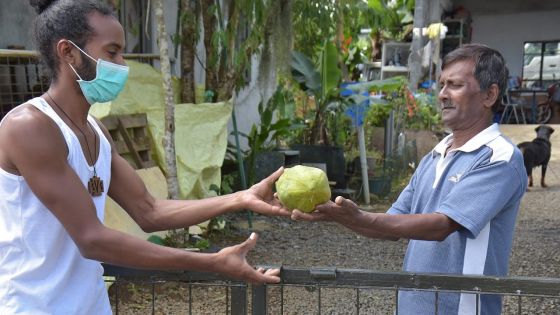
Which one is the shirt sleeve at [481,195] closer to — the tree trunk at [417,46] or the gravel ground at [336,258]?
the gravel ground at [336,258]

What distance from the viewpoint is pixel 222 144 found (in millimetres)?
6836

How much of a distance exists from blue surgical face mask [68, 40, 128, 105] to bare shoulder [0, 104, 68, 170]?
0.21m

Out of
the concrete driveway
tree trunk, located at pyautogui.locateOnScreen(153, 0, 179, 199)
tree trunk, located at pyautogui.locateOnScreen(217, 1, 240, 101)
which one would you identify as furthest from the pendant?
the concrete driveway

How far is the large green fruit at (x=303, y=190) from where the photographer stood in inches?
82.7

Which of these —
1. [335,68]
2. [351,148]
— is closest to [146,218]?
[335,68]

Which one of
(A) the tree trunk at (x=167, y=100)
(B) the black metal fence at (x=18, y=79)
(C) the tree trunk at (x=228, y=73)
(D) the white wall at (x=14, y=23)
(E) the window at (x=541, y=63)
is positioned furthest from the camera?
(E) the window at (x=541, y=63)

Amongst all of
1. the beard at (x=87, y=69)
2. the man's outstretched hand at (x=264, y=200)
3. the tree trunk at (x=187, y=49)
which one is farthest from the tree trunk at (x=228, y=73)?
the beard at (x=87, y=69)

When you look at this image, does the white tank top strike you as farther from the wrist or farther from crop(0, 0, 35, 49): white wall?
crop(0, 0, 35, 49): white wall

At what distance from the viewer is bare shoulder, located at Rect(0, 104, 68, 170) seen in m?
1.59

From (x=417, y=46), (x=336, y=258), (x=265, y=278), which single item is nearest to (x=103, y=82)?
(x=265, y=278)

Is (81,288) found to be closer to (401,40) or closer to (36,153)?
(36,153)

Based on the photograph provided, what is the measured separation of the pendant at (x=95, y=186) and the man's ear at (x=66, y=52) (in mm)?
361

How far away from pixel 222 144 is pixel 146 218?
4.64m

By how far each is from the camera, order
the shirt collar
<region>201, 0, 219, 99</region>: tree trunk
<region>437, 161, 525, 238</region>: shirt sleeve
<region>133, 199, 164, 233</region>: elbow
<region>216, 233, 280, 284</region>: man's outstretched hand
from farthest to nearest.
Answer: <region>201, 0, 219, 99</region>: tree trunk, <region>133, 199, 164, 233</region>: elbow, the shirt collar, <region>437, 161, 525, 238</region>: shirt sleeve, <region>216, 233, 280, 284</region>: man's outstretched hand
